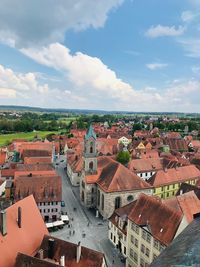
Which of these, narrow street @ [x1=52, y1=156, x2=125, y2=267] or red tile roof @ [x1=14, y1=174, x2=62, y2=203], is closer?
narrow street @ [x1=52, y1=156, x2=125, y2=267]

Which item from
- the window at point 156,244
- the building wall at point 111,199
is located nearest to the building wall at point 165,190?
the building wall at point 111,199

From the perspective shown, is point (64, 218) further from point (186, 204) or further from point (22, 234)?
point (186, 204)

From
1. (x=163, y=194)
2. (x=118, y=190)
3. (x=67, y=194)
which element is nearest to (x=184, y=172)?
(x=163, y=194)

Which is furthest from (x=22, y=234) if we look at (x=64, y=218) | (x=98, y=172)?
(x=98, y=172)

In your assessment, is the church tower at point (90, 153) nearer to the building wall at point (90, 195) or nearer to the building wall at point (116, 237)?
the building wall at point (90, 195)

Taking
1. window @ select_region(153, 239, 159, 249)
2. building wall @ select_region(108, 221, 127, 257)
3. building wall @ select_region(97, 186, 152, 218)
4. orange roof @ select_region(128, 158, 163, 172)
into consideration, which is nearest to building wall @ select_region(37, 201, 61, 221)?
building wall @ select_region(97, 186, 152, 218)

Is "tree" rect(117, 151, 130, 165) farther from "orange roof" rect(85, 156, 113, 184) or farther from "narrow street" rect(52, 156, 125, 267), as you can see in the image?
"narrow street" rect(52, 156, 125, 267)

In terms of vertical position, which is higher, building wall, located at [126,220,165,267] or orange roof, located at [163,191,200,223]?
orange roof, located at [163,191,200,223]

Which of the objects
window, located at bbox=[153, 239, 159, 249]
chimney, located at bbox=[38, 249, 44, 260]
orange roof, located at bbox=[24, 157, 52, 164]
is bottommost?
window, located at bbox=[153, 239, 159, 249]
